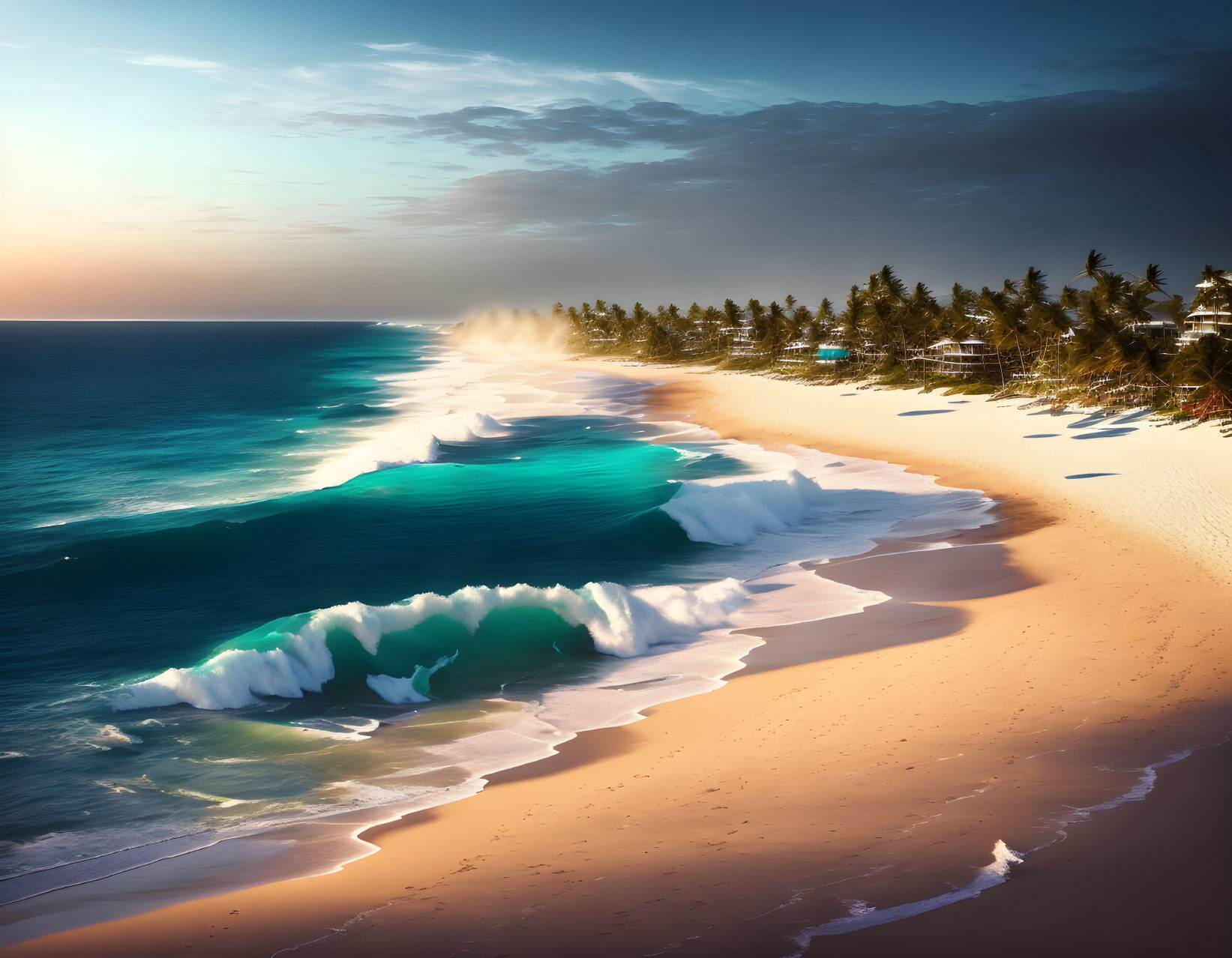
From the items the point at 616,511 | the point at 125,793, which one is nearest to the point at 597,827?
the point at 125,793

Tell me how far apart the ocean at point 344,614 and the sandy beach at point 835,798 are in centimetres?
99

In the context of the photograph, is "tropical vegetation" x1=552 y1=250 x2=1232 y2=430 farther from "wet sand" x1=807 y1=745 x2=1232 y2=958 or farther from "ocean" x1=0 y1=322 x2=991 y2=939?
"wet sand" x1=807 y1=745 x2=1232 y2=958

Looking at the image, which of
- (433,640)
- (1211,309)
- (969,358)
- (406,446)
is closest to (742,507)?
(433,640)

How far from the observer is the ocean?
10.1m

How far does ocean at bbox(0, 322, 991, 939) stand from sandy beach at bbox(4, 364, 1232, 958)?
988mm

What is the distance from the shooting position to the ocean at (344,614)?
10.1m

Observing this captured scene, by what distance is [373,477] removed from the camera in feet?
115

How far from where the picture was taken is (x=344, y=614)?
15859mm

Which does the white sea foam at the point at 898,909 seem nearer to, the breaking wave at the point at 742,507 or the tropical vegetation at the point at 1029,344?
the breaking wave at the point at 742,507

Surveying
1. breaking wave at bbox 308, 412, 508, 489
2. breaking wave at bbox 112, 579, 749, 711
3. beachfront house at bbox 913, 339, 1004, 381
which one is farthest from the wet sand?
beachfront house at bbox 913, 339, 1004, 381

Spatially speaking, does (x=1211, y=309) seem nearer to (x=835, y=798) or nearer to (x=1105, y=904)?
(x=835, y=798)

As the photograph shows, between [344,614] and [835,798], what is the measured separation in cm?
1022

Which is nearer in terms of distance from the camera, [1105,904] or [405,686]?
[1105,904]

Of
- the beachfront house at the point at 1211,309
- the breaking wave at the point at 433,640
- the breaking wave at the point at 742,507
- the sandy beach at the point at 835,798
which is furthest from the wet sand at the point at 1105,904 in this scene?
the beachfront house at the point at 1211,309
